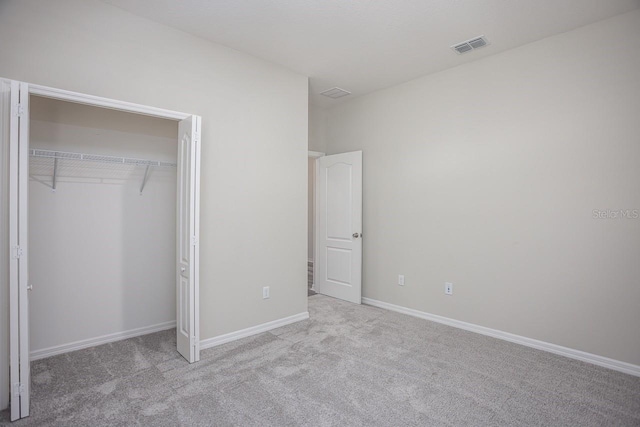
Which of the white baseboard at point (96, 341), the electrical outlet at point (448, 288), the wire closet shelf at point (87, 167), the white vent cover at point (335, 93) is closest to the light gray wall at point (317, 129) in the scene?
the white vent cover at point (335, 93)

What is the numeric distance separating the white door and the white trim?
2.43m

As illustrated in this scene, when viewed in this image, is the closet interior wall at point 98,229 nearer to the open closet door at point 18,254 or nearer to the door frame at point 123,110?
the door frame at point 123,110

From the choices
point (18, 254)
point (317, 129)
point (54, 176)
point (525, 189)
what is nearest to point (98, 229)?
point (54, 176)

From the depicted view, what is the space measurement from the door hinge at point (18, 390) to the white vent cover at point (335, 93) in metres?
4.04

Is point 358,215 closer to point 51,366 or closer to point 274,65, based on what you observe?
point 274,65

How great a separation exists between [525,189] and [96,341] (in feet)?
13.9

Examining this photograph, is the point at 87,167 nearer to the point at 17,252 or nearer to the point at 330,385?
the point at 17,252

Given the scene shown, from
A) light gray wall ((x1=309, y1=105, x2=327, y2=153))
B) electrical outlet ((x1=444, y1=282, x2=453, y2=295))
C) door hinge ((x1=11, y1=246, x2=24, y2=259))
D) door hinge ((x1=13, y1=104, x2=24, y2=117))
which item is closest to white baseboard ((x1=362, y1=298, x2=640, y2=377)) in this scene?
electrical outlet ((x1=444, y1=282, x2=453, y2=295))

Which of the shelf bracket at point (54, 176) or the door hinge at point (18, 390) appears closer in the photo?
the door hinge at point (18, 390)

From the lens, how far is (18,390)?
204cm

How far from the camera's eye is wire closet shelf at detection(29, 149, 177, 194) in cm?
282

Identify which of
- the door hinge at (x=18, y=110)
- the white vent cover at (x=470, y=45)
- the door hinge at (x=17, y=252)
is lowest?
the door hinge at (x=17, y=252)

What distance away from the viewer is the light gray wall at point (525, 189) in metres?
2.77

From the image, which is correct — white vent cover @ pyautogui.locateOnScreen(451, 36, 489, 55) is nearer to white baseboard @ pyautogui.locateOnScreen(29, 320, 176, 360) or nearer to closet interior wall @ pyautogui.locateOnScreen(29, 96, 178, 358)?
closet interior wall @ pyautogui.locateOnScreen(29, 96, 178, 358)
